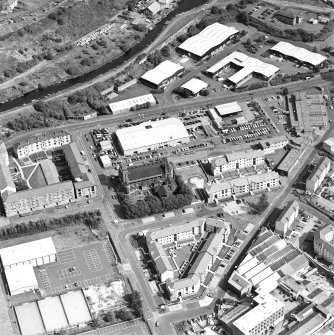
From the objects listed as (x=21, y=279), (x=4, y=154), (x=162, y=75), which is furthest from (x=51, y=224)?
(x=162, y=75)

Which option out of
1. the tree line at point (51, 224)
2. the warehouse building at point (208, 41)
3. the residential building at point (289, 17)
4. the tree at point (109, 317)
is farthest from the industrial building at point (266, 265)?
the residential building at point (289, 17)

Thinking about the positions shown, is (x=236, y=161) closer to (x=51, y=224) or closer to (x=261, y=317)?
(x=51, y=224)

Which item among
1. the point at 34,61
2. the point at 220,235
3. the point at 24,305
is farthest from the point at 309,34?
the point at 24,305

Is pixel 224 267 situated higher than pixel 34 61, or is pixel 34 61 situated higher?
pixel 34 61

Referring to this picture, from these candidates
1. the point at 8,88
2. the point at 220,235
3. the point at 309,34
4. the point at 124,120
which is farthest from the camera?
the point at 309,34

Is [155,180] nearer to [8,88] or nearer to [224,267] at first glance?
[224,267]

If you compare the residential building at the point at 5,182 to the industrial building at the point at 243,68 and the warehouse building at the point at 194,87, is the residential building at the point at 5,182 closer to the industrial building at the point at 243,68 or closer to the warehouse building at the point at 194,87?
Answer: the warehouse building at the point at 194,87
